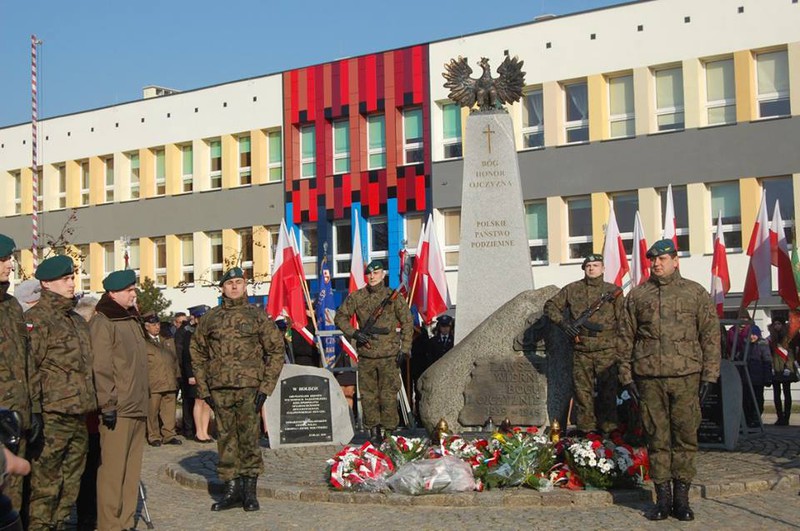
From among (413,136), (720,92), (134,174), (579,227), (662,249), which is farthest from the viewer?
(134,174)

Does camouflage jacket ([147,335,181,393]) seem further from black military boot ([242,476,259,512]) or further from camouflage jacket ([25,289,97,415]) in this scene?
camouflage jacket ([25,289,97,415])

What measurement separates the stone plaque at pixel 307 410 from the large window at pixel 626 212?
17794 millimetres

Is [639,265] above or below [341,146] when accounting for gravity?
below

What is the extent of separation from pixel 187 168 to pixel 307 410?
2806 centimetres

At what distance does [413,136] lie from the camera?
1377 inches

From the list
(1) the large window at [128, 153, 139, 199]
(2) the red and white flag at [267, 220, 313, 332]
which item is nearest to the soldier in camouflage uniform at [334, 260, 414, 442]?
(2) the red and white flag at [267, 220, 313, 332]

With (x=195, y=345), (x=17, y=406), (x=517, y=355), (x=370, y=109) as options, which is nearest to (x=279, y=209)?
(x=370, y=109)

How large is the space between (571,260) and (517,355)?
19.2 metres

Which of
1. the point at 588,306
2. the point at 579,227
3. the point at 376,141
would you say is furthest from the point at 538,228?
the point at 588,306

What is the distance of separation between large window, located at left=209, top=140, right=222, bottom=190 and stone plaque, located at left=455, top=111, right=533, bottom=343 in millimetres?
26094

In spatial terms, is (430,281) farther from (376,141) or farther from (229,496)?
(376,141)

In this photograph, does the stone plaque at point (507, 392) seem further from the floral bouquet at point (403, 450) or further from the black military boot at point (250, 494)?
the black military boot at point (250, 494)

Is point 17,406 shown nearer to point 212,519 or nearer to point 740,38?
point 212,519

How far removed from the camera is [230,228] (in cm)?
3888
